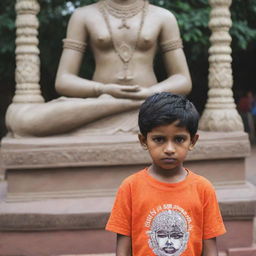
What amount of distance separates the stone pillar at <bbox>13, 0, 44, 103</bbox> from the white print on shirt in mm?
2697

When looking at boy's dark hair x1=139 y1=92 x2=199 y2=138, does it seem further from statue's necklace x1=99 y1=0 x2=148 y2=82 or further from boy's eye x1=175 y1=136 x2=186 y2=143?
statue's necklace x1=99 y1=0 x2=148 y2=82

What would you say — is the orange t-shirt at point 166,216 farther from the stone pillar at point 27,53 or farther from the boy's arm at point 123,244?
the stone pillar at point 27,53

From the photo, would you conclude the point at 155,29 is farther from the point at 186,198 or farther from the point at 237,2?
the point at 237,2

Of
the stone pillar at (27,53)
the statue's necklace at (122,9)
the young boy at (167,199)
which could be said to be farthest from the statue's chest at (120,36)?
the young boy at (167,199)

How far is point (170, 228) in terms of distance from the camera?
6.77 feet

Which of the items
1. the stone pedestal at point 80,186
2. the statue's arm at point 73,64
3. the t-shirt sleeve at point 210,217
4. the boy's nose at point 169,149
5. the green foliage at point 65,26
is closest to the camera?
the boy's nose at point 169,149

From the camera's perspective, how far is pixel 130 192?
2.12 m

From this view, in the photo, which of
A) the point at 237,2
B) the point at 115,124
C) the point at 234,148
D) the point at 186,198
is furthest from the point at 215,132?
the point at 237,2

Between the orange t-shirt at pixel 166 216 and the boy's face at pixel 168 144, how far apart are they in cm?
12

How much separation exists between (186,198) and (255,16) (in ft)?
23.0

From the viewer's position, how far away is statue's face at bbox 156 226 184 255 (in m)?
2.07

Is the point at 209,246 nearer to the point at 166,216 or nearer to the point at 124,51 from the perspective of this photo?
the point at 166,216

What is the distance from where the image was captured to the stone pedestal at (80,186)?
12.6 feet

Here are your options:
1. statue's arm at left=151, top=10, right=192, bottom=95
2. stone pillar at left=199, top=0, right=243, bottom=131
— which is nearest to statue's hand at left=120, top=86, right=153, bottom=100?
statue's arm at left=151, top=10, right=192, bottom=95
